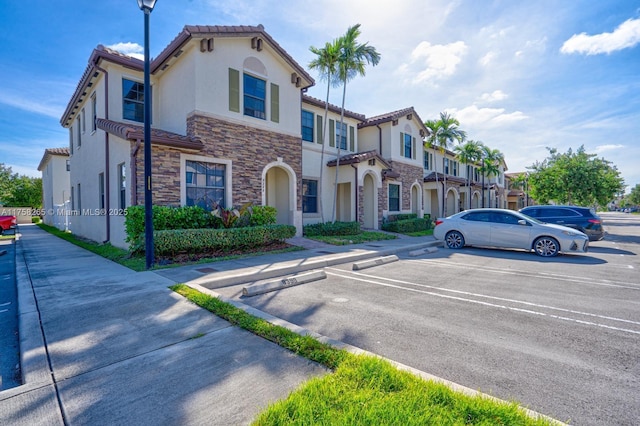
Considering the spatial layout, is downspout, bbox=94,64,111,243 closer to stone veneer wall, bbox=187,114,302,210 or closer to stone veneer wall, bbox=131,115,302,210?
stone veneer wall, bbox=131,115,302,210

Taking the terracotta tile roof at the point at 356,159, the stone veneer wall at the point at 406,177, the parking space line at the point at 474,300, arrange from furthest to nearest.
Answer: the stone veneer wall at the point at 406,177 < the terracotta tile roof at the point at 356,159 < the parking space line at the point at 474,300

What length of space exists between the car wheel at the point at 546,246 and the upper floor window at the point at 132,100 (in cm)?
1547

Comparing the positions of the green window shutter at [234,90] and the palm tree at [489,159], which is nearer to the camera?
the green window shutter at [234,90]

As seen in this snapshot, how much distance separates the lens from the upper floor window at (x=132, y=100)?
1255cm

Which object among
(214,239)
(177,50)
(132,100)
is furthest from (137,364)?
(132,100)

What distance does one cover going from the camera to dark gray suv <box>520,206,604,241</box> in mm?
12461

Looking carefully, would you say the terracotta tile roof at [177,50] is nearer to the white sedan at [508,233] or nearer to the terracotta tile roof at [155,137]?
the terracotta tile roof at [155,137]

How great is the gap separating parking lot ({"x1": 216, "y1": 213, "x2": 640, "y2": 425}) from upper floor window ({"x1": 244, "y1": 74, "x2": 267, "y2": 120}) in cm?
795

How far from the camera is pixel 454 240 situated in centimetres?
1211

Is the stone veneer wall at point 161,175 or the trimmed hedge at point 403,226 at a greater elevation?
the stone veneer wall at point 161,175

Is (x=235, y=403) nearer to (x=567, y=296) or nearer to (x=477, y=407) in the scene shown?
(x=477, y=407)

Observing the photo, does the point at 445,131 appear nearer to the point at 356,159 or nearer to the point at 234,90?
the point at 356,159

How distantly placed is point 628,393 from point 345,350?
244cm

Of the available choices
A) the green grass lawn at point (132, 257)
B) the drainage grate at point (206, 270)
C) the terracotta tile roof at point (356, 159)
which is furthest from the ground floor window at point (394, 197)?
the drainage grate at point (206, 270)
